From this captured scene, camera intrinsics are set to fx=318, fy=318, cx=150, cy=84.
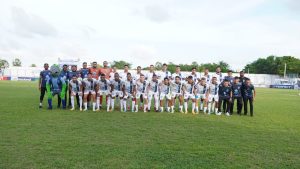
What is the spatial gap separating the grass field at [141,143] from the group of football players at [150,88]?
286 centimetres

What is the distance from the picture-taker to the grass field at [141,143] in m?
5.87

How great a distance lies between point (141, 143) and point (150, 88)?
660 cm

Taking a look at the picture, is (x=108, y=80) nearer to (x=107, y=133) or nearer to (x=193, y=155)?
(x=107, y=133)

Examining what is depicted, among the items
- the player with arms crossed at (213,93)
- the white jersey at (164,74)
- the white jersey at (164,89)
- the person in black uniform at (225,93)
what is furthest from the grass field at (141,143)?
the white jersey at (164,74)

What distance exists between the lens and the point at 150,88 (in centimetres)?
1380

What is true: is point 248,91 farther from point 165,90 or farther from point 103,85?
point 103,85

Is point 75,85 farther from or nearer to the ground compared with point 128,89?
farther from the ground

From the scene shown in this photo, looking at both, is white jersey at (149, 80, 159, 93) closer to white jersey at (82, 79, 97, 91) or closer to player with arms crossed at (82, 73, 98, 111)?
player with arms crossed at (82, 73, 98, 111)

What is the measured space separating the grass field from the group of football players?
2859mm

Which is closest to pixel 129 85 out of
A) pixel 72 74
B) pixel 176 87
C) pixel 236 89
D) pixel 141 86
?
pixel 141 86

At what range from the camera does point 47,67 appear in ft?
45.2

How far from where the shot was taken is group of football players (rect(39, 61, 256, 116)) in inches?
539

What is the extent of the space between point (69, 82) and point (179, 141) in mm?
7604

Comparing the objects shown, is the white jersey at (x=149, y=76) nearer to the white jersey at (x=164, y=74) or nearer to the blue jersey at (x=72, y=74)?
the white jersey at (x=164, y=74)
